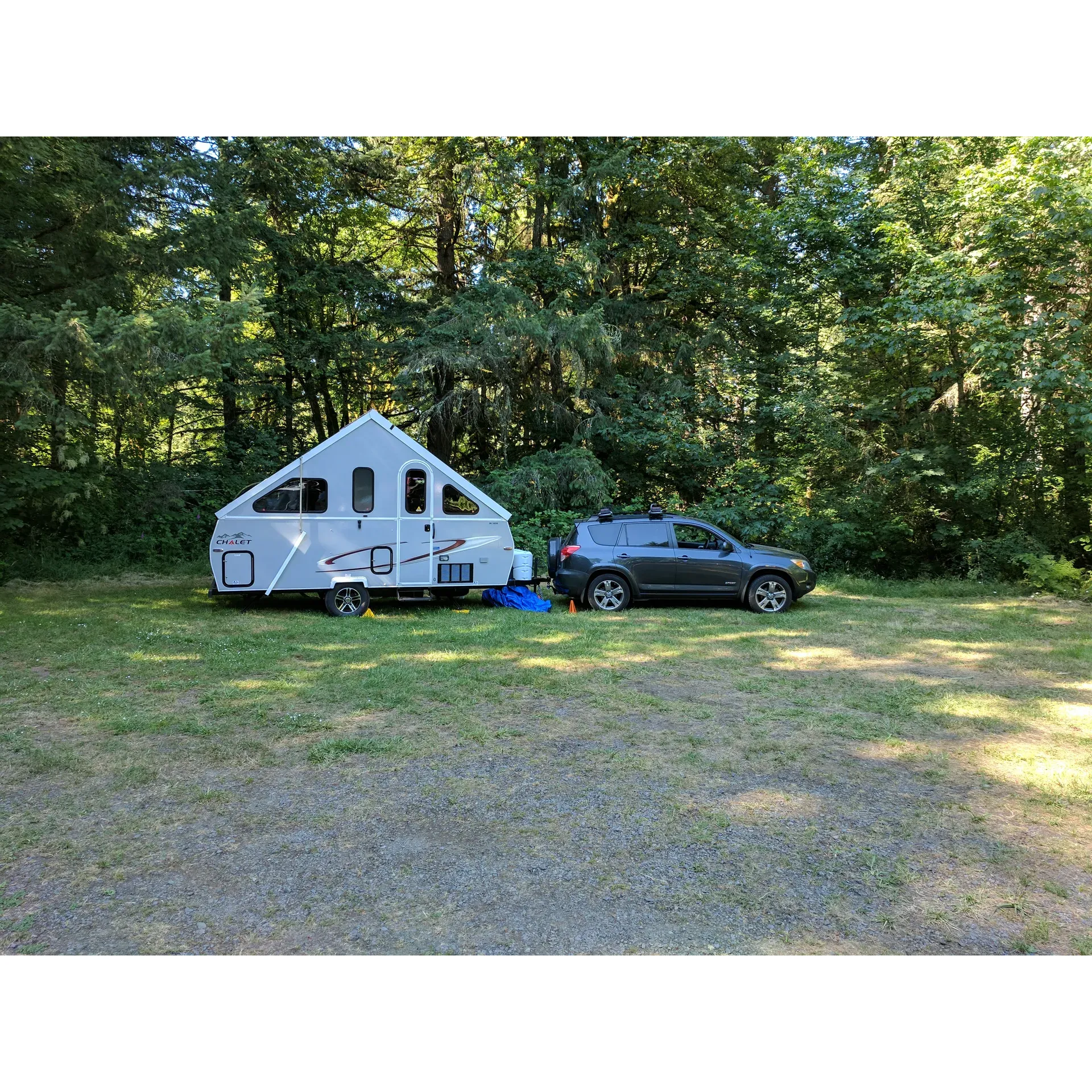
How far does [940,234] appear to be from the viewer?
15188 mm

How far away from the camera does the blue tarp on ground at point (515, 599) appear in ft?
39.2

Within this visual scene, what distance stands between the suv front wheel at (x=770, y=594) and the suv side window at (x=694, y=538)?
0.81 m

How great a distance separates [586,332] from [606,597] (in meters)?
7.16

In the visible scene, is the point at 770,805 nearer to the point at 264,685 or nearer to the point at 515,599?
the point at 264,685

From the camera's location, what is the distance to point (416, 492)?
36.6ft

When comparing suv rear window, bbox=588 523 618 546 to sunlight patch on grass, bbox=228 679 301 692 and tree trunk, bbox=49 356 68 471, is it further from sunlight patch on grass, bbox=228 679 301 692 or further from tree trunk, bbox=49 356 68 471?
tree trunk, bbox=49 356 68 471

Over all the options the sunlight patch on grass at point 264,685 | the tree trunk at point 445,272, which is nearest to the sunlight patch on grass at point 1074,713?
the sunlight patch on grass at point 264,685

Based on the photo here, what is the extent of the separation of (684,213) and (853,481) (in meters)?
8.39

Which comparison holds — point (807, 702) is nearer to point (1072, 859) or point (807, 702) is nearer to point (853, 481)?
point (1072, 859)

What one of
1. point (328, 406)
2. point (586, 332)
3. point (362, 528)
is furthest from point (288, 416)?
point (362, 528)

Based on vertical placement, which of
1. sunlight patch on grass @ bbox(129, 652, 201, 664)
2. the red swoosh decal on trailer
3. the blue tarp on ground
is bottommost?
sunlight patch on grass @ bbox(129, 652, 201, 664)

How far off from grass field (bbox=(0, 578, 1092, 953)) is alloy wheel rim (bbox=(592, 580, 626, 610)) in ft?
8.81

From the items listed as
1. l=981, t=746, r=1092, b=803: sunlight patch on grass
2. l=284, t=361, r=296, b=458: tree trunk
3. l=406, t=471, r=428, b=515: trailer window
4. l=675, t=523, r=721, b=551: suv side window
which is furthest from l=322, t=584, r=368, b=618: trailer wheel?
l=284, t=361, r=296, b=458: tree trunk

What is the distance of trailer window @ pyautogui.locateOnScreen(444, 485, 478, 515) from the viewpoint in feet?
37.0
